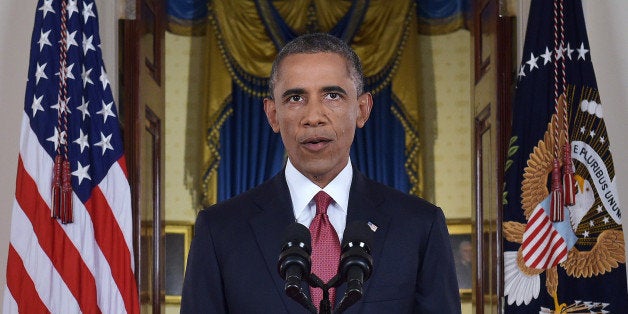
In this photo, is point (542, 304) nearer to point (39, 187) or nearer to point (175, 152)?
point (39, 187)

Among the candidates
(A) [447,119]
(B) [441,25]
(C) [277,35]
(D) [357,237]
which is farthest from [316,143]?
(A) [447,119]

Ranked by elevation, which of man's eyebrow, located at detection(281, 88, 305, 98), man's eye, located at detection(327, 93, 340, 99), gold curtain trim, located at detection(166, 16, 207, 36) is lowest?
man's eye, located at detection(327, 93, 340, 99)

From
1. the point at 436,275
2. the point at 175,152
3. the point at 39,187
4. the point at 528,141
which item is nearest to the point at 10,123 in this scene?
the point at 39,187

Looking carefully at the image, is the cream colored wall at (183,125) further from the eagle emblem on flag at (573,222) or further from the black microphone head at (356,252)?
the black microphone head at (356,252)

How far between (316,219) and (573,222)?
10.6ft

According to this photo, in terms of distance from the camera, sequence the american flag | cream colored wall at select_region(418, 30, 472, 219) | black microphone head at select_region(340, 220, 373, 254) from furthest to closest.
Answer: cream colored wall at select_region(418, 30, 472, 219), the american flag, black microphone head at select_region(340, 220, 373, 254)

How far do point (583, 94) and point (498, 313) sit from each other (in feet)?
4.97

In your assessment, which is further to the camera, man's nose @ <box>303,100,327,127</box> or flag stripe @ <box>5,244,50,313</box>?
flag stripe @ <box>5,244,50,313</box>

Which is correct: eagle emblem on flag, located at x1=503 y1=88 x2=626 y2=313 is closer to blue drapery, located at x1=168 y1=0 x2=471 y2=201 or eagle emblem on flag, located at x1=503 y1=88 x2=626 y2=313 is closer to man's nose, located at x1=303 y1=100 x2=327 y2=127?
man's nose, located at x1=303 y1=100 x2=327 y2=127

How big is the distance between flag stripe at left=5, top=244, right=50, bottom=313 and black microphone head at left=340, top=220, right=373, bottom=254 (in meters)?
3.24

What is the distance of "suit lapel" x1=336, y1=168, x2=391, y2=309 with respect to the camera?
6.84ft

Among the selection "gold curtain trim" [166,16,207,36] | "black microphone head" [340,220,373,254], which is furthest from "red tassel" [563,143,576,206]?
"gold curtain trim" [166,16,207,36]

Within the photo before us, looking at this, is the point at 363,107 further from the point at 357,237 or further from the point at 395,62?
the point at 395,62

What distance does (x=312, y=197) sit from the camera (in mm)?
2123
